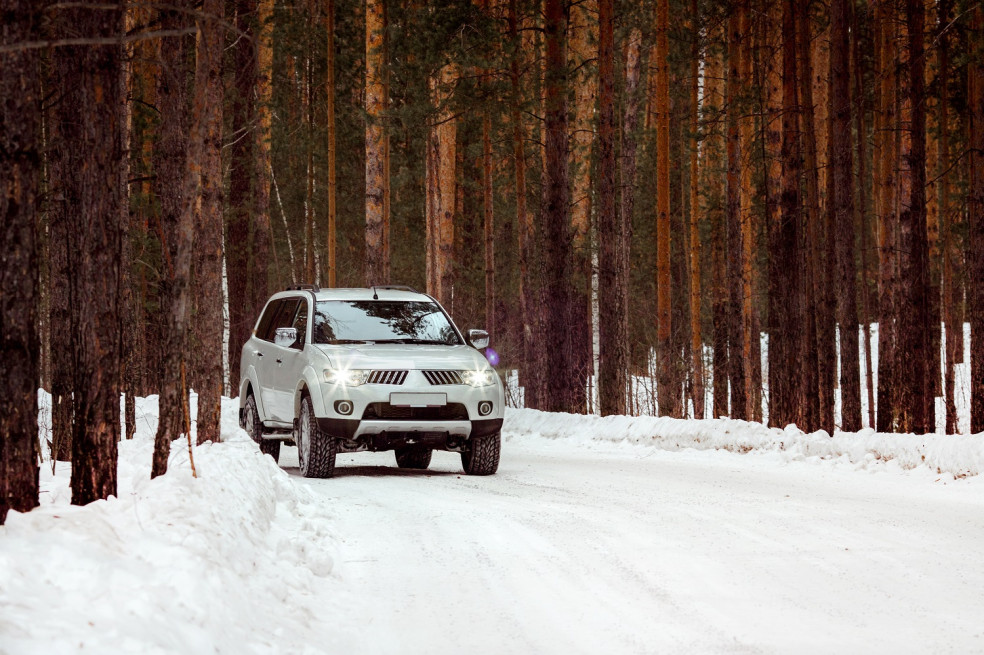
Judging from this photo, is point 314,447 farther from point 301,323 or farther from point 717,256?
point 717,256

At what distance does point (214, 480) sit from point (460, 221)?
30.9 metres

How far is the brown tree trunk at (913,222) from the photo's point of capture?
17297mm

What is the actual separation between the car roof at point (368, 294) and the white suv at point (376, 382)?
0.05 feet

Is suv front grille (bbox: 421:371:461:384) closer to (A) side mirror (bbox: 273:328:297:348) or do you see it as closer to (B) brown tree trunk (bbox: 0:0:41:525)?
(A) side mirror (bbox: 273:328:297:348)

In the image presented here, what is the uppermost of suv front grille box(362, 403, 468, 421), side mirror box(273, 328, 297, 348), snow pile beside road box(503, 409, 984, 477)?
side mirror box(273, 328, 297, 348)

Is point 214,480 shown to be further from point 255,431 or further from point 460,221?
point 460,221

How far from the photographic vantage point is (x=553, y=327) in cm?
1992

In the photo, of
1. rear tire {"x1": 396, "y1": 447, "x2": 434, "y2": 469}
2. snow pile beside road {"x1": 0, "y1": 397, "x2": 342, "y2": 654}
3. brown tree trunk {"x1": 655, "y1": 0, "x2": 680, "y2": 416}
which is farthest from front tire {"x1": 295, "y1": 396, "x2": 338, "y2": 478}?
brown tree trunk {"x1": 655, "y1": 0, "x2": 680, "y2": 416}

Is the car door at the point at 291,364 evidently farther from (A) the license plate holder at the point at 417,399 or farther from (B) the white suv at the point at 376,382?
(A) the license plate holder at the point at 417,399

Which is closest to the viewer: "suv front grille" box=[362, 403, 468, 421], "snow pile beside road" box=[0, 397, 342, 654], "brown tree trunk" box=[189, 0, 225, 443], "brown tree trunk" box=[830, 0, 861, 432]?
"snow pile beside road" box=[0, 397, 342, 654]

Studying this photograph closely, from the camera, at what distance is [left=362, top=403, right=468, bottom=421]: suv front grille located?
11133 mm

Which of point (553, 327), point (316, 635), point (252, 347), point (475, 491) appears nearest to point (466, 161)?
point (553, 327)

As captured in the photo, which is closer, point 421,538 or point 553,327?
point 421,538

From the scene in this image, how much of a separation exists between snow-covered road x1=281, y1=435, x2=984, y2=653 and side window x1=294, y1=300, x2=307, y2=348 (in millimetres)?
1750
